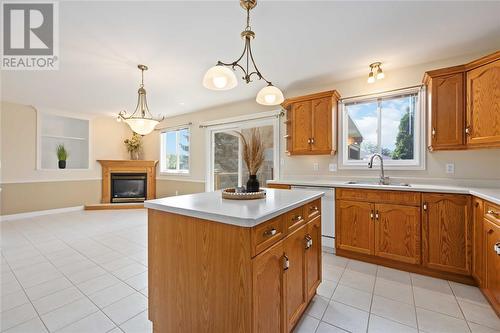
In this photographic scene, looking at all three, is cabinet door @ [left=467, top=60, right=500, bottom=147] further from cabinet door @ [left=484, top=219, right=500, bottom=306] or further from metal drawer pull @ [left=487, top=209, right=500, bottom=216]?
cabinet door @ [left=484, top=219, right=500, bottom=306]

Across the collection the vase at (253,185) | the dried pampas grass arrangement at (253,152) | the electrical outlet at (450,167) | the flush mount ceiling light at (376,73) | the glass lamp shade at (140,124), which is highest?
the flush mount ceiling light at (376,73)

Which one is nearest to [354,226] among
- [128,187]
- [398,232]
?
[398,232]

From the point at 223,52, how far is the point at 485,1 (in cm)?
235

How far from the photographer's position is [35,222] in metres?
4.33

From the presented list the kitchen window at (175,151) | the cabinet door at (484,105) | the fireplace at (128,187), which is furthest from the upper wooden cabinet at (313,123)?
the fireplace at (128,187)

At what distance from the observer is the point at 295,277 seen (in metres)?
1.49

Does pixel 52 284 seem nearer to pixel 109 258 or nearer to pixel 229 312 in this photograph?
pixel 109 258

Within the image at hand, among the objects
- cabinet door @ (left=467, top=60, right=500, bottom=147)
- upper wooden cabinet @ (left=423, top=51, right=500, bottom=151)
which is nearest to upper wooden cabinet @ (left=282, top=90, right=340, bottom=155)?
upper wooden cabinet @ (left=423, top=51, right=500, bottom=151)

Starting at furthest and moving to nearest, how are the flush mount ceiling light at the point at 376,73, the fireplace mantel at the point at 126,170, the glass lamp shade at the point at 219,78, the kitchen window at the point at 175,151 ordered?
the fireplace mantel at the point at 126,170 → the kitchen window at the point at 175,151 → the flush mount ceiling light at the point at 376,73 → the glass lamp shade at the point at 219,78

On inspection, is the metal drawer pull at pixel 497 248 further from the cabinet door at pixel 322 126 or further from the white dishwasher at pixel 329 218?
the cabinet door at pixel 322 126

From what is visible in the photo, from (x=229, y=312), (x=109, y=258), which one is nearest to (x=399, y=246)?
(x=229, y=312)

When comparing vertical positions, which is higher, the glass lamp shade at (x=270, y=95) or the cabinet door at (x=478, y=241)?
the glass lamp shade at (x=270, y=95)

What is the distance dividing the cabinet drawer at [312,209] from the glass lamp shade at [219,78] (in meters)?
1.08

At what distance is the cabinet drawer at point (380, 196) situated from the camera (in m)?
2.38
